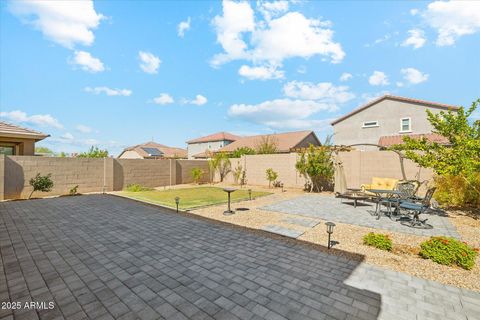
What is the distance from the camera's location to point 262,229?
6215mm

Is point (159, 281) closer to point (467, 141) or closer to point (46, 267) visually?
point (46, 267)

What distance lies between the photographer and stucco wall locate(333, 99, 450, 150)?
66.4 ft

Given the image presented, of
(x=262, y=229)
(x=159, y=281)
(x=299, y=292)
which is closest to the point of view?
(x=299, y=292)

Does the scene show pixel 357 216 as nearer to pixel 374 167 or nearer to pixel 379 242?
pixel 379 242

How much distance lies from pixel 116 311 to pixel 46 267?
2.22 metres

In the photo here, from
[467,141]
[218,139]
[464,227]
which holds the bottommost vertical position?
[464,227]

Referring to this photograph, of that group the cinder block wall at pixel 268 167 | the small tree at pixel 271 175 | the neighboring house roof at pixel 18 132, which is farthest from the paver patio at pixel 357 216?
the neighboring house roof at pixel 18 132

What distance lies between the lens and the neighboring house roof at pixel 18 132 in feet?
42.4

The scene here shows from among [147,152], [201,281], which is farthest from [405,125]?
[147,152]

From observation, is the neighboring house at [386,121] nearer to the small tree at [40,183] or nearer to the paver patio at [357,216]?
the paver patio at [357,216]

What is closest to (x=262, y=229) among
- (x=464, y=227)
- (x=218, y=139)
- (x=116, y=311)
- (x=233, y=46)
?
(x=116, y=311)

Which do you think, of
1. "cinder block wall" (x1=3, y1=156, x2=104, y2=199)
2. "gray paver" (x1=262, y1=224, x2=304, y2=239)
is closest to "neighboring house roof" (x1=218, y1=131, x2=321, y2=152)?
"cinder block wall" (x1=3, y1=156, x2=104, y2=199)

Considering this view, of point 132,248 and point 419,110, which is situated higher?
point 419,110

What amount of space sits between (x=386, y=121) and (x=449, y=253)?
21.5 m
